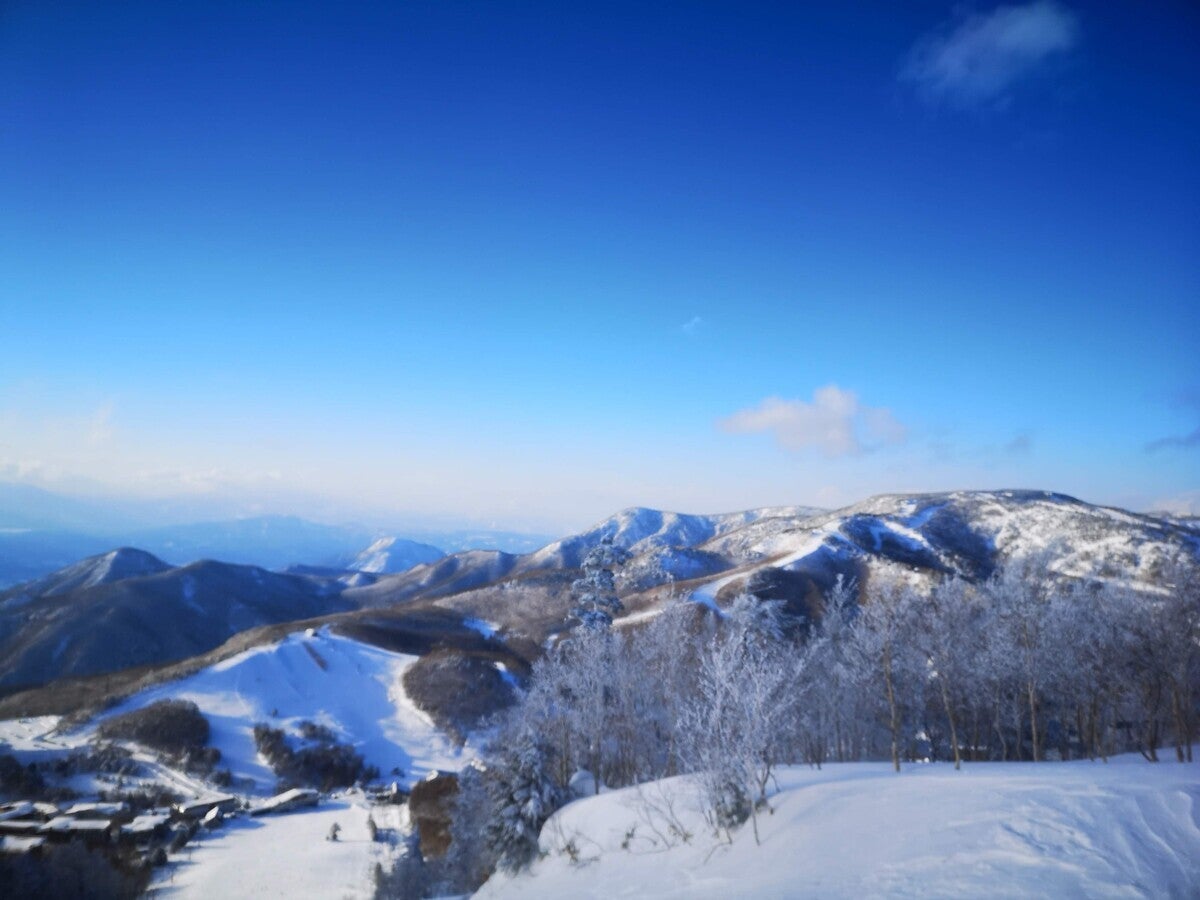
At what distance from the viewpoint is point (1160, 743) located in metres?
33.2

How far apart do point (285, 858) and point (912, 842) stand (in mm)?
34988

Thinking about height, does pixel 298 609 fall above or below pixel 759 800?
below

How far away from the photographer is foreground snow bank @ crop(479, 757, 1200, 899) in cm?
952

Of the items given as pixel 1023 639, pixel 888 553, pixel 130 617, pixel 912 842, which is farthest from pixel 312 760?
pixel 888 553

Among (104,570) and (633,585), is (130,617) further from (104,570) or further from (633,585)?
(633,585)

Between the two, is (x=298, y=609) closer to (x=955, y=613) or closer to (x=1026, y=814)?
(x=955, y=613)

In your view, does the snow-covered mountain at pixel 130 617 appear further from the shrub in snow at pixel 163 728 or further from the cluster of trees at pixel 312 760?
the cluster of trees at pixel 312 760

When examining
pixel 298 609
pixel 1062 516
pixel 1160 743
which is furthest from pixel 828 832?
pixel 298 609

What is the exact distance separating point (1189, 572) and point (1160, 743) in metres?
16.6

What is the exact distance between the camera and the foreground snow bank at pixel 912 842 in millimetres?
9516

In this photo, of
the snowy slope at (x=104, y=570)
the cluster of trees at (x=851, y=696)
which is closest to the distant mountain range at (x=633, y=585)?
the snowy slope at (x=104, y=570)

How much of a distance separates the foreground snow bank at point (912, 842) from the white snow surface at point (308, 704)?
36.3m

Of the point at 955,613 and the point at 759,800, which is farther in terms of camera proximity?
the point at 955,613

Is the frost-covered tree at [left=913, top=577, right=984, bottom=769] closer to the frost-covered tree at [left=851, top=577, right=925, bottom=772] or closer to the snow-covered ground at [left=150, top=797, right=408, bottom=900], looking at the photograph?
the frost-covered tree at [left=851, top=577, right=925, bottom=772]
